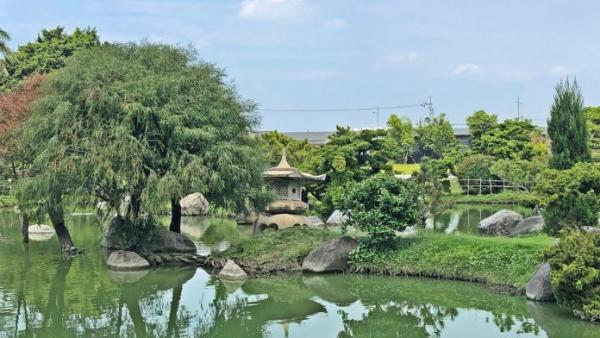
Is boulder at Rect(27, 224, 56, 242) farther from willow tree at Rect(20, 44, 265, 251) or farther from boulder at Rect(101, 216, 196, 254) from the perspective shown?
willow tree at Rect(20, 44, 265, 251)

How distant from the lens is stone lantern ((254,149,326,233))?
22859mm

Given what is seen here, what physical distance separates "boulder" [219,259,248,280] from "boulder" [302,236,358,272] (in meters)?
1.44

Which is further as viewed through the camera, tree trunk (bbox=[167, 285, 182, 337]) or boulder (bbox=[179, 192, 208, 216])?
boulder (bbox=[179, 192, 208, 216])

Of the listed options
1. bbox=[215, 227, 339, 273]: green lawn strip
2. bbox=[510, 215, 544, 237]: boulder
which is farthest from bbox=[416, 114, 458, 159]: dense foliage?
bbox=[215, 227, 339, 273]: green lawn strip

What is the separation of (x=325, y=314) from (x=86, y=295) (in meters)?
4.85

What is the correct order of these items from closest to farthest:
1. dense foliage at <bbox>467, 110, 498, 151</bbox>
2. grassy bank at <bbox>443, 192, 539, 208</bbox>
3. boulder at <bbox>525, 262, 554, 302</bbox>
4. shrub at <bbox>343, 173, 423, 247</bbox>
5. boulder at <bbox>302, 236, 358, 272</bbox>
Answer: boulder at <bbox>525, 262, 554, 302</bbox>, shrub at <bbox>343, 173, 423, 247</bbox>, boulder at <bbox>302, 236, 358, 272</bbox>, grassy bank at <bbox>443, 192, 539, 208</bbox>, dense foliage at <bbox>467, 110, 498, 151</bbox>

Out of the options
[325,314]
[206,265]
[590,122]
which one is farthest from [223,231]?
[590,122]

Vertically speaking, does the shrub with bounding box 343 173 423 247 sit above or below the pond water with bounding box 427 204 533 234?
above

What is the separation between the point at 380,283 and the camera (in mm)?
13656

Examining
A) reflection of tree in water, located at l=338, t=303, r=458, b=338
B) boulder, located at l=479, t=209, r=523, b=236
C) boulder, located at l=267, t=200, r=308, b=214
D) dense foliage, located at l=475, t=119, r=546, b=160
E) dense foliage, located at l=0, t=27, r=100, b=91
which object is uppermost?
dense foliage, located at l=0, t=27, r=100, b=91

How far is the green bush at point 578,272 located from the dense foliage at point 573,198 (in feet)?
13.8

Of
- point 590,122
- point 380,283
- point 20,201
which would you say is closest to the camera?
point 380,283

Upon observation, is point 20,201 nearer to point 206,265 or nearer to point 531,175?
point 206,265

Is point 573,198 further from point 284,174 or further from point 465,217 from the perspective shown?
point 465,217
